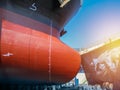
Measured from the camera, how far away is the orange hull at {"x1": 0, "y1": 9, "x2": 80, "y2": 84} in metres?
3.95

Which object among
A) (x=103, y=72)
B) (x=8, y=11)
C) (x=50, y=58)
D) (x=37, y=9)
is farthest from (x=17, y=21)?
(x=103, y=72)

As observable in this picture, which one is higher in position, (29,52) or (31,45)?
(31,45)

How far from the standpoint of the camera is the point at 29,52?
4199mm

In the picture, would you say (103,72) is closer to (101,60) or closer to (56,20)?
(101,60)

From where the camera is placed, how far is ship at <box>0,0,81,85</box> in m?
3.97

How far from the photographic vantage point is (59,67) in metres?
4.81

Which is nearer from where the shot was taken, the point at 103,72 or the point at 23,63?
the point at 23,63

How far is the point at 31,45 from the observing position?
14.0ft

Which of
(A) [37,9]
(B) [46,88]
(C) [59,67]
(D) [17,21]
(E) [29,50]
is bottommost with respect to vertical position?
(B) [46,88]

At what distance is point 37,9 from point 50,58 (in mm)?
1205

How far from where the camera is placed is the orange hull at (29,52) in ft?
13.0

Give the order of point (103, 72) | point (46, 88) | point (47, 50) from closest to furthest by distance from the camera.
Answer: point (47, 50)
point (46, 88)
point (103, 72)

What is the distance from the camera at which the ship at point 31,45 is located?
3.97 metres

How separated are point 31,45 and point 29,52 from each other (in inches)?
6.7
